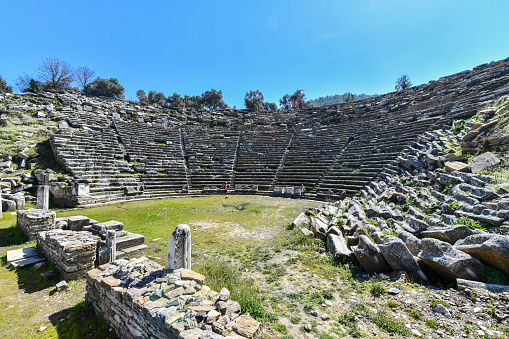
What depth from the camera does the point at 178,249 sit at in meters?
4.15

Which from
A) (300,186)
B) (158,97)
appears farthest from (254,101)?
(300,186)

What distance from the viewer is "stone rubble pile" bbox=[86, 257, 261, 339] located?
2.63 m

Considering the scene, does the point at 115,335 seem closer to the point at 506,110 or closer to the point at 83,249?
the point at 83,249

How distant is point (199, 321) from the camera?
276 centimetres

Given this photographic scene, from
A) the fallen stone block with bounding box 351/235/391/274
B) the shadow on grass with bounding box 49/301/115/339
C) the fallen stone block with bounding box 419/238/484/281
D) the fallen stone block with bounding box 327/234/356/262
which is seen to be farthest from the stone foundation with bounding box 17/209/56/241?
the fallen stone block with bounding box 419/238/484/281

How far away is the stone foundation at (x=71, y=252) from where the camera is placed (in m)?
4.99

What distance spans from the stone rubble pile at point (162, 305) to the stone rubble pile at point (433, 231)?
3.52 meters

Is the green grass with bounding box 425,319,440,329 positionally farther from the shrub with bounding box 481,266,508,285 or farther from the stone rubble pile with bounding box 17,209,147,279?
the stone rubble pile with bounding box 17,209,147,279

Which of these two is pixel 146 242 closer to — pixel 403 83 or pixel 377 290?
pixel 377 290

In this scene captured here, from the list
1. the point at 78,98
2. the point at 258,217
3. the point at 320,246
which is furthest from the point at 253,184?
the point at 78,98

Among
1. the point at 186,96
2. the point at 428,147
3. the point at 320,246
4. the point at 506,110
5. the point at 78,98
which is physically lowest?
the point at 320,246

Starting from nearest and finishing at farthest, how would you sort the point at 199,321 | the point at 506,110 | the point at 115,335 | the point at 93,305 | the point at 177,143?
1. the point at 199,321
2. the point at 115,335
3. the point at 93,305
4. the point at 506,110
5. the point at 177,143

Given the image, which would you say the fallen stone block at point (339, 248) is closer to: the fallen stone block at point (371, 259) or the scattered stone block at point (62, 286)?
the fallen stone block at point (371, 259)

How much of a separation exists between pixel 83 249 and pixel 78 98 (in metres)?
25.5
